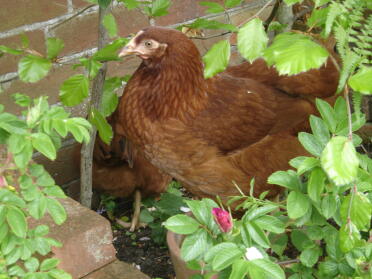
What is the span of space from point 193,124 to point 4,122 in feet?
3.08

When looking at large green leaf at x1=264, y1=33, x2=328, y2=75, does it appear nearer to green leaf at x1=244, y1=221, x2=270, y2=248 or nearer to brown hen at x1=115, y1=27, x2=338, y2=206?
green leaf at x1=244, y1=221, x2=270, y2=248

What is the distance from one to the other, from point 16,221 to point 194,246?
1.08 feet

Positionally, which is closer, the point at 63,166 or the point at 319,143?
the point at 319,143

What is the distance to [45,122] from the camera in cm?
97

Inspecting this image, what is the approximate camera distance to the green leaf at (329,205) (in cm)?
103

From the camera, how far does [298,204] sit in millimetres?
1038

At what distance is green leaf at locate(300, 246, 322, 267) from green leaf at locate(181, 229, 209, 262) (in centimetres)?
26

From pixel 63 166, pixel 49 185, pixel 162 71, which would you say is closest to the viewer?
pixel 49 185

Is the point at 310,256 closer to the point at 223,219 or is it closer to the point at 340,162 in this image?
the point at 223,219

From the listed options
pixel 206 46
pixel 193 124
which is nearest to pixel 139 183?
pixel 193 124

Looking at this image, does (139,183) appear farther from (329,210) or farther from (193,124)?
(329,210)

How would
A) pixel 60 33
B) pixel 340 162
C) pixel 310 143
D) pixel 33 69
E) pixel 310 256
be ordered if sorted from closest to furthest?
1. pixel 340 162
2. pixel 310 143
3. pixel 310 256
4. pixel 33 69
5. pixel 60 33

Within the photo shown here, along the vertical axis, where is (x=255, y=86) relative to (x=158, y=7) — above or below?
below

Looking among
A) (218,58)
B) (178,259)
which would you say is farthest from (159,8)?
(178,259)
